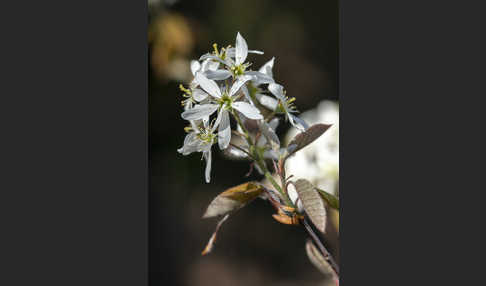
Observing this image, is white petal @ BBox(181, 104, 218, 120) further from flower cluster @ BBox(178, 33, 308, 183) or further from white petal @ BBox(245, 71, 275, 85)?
white petal @ BBox(245, 71, 275, 85)

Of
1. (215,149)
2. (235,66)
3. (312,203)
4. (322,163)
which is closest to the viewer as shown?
(312,203)

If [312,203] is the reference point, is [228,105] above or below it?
above

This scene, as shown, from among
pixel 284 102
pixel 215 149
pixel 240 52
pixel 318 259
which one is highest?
pixel 240 52

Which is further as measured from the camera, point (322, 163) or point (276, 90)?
point (322, 163)

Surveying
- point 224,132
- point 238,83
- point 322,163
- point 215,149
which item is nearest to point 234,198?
point 224,132

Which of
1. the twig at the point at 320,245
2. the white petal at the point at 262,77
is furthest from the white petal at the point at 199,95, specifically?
the twig at the point at 320,245

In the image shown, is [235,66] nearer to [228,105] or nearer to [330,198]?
[228,105]

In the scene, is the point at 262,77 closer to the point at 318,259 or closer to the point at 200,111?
the point at 200,111

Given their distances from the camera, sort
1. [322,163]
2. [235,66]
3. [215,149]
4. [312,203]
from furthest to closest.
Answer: [215,149] < [322,163] < [235,66] < [312,203]
